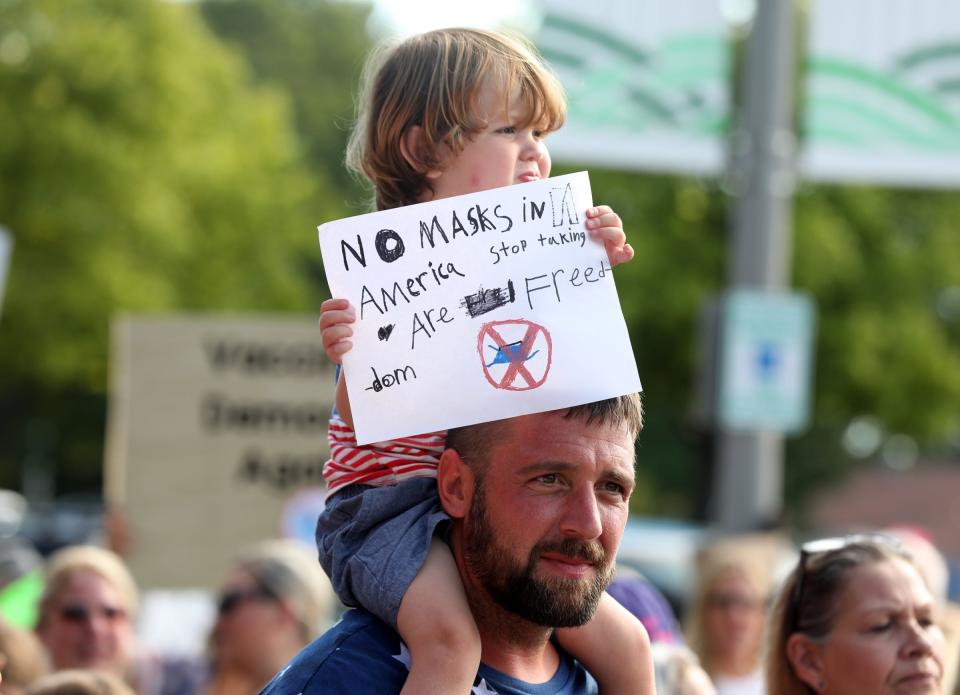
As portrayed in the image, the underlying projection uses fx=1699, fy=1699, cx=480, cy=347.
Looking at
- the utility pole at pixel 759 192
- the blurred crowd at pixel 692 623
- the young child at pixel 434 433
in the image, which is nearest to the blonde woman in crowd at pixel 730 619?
the blurred crowd at pixel 692 623

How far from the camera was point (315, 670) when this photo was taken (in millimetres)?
2740

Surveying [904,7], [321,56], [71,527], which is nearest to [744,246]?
[904,7]

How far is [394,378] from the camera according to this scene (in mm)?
2816

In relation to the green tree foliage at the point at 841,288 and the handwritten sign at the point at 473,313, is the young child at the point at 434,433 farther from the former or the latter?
the green tree foliage at the point at 841,288

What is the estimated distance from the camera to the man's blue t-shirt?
2.73 m

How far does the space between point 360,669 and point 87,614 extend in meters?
3.58

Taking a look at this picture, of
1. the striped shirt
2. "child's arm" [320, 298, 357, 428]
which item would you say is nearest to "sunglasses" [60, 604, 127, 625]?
the striped shirt

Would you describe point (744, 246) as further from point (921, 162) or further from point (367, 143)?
point (367, 143)

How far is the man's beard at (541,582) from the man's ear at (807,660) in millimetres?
1204

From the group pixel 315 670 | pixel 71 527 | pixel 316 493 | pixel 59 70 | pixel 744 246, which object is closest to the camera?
pixel 315 670

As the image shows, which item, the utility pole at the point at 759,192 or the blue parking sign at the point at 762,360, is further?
the utility pole at the point at 759,192

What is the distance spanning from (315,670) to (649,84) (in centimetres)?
682

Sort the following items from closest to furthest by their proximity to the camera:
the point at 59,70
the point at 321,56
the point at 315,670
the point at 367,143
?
the point at 315,670, the point at 367,143, the point at 59,70, the point at 321,56

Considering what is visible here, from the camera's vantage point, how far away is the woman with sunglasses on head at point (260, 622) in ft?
19.5
